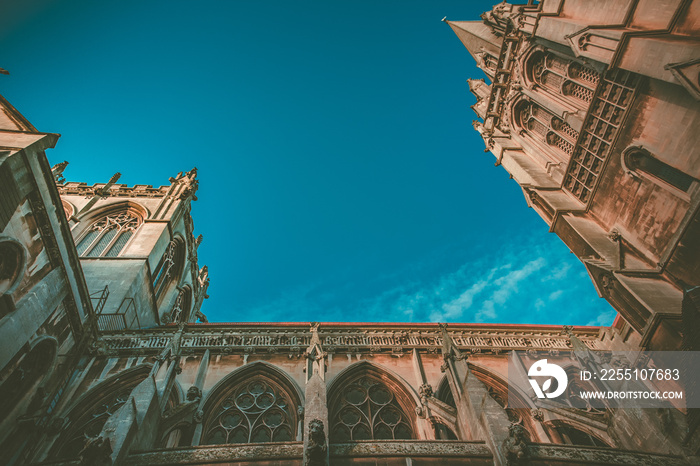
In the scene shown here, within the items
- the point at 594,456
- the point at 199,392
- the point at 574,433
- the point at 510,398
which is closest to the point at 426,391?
the point at 510,398

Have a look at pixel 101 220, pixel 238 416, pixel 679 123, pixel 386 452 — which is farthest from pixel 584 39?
pixel 101 220

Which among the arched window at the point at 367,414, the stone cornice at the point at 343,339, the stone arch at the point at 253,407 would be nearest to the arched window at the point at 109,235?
the stone cornice at the point at 343,339

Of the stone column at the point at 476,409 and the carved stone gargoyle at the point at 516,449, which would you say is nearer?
the carved stone gargoyle at the point at 516,449

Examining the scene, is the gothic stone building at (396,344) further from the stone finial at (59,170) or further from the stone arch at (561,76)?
the stone finial at (59,170)

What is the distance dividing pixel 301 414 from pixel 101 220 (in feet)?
50.7

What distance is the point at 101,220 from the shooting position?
18.5m

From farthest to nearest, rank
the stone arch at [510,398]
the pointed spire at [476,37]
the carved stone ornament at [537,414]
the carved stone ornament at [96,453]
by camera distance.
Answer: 1. the pointed spire at [476,37]
2. the stone arch at [510,398]
3. the carved stone ornament at [537,414]
4. the carved stone ornament at [96,453]

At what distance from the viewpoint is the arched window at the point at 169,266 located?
1716cm

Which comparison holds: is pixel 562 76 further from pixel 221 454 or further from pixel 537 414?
pixel 221 454

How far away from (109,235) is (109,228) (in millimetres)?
634

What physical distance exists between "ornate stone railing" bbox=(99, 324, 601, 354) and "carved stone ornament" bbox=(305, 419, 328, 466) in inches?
193

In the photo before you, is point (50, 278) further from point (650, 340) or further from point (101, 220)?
point (650, 340)

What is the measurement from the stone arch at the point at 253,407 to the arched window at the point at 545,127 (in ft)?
42.9

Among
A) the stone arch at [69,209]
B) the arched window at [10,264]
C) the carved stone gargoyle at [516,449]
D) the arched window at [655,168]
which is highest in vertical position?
the stone arch at [69,209]
